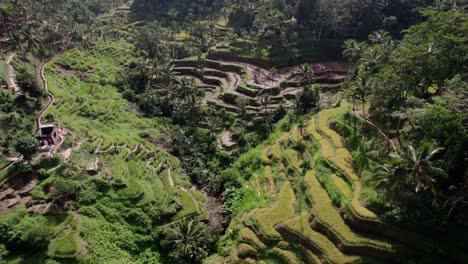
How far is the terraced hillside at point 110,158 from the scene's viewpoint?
36656 mm

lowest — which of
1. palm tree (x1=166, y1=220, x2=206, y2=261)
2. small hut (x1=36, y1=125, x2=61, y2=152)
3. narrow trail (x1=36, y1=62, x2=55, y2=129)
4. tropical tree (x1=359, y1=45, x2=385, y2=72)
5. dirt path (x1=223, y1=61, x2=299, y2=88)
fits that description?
palm tree (x1=166, y1=220, x2=206, y2=261)

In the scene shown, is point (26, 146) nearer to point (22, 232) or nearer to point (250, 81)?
point (22, 232)

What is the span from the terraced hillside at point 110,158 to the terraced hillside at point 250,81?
16.5 m

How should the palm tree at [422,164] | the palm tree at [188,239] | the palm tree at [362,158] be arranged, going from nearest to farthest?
the palm tree at [422,164], the palm tree at [188,239], the palm tree at [362,158]

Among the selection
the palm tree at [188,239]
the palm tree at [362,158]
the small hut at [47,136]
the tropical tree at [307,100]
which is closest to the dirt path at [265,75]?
the tropical tree at [307,100]

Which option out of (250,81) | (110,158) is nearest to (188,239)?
(110,158)

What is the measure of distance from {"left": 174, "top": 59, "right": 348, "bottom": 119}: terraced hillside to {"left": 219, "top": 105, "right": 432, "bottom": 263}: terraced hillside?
16872 mm

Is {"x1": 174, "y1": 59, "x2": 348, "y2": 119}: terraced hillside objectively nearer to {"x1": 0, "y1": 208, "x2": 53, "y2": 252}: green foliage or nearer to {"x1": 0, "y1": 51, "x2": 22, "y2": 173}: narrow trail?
{"x1": 0, "y1": 51, "x2": 22, "y2": 173}: narrow trail

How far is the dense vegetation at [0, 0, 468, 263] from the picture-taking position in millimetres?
30078

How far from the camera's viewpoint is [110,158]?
45.2 meters

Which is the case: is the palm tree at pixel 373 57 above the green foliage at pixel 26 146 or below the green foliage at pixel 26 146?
above

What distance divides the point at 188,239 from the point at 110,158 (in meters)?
18.6

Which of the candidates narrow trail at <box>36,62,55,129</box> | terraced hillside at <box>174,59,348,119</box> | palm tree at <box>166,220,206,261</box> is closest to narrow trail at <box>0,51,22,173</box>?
narrow trail at <box>36,62,55,129</box>

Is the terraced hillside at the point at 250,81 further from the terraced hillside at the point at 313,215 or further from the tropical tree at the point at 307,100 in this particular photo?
Result: the terraced hillside at the point at 313,215
